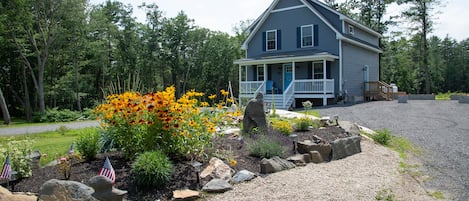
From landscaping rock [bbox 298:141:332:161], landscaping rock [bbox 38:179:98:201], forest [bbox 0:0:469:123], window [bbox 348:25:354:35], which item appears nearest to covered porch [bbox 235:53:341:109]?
window [bbox 348:25:354:35]

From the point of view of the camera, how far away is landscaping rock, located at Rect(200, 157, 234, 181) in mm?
4242

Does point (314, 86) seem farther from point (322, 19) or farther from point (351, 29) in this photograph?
point (351, 29)

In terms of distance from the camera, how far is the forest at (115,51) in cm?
1866

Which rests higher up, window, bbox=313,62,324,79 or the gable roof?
the gable roof

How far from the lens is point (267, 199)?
371 cm

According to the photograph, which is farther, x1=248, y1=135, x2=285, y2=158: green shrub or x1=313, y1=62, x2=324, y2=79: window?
x1=313, y1=62, x2=324, y2=79: window

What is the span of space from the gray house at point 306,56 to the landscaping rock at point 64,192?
12985 mm

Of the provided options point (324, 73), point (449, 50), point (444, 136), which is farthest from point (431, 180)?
point (449, 50)

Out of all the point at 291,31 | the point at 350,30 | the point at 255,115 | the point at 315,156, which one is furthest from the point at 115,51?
the point at 315,156

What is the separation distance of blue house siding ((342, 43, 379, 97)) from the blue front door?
2.84 m

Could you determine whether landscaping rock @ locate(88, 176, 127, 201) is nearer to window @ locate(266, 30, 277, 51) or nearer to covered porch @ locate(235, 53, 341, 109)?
covered porch @ locate(235, 53, 341, 109)

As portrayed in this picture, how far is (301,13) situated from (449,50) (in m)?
44.3

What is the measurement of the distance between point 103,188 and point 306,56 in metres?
14.3

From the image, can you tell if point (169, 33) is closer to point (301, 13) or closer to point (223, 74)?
point (223, 74)
